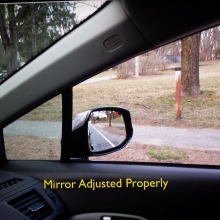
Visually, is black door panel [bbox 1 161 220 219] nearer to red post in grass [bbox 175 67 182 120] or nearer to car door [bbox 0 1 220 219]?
car door [bbox 0 1 220 219]

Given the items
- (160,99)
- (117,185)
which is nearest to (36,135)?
(117,185)

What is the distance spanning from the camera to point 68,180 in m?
1.88

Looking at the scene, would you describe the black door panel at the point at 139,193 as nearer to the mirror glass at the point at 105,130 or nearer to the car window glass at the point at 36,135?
the car window glass at the point at 36,135

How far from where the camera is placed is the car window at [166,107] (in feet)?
6.18

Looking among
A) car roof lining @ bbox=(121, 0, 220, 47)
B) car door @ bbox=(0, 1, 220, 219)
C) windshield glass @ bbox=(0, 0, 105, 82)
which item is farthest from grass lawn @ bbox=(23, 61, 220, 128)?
car roof lining @ bbox=(121, 0, 220, 47)

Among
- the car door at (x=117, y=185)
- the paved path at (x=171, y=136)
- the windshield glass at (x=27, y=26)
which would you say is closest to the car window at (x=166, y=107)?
the paved path at (x=171, y=136)

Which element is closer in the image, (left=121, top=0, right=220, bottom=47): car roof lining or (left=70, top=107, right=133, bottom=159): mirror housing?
(left=121, top=0, right=220, bottom=47): car roof lining

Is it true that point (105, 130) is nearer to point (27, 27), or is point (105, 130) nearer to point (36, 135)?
point (36, 135)

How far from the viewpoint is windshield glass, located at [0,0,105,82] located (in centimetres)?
166

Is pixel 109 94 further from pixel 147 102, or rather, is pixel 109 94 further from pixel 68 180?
pixel 68 180

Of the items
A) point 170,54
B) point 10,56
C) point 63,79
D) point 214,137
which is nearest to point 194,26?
point 170,54

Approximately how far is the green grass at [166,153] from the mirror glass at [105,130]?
1.00 ft

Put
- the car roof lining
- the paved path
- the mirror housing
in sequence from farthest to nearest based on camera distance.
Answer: the paved path, the mirror housing, the car roof lining

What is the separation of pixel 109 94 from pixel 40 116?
Result: 1.84 ft
